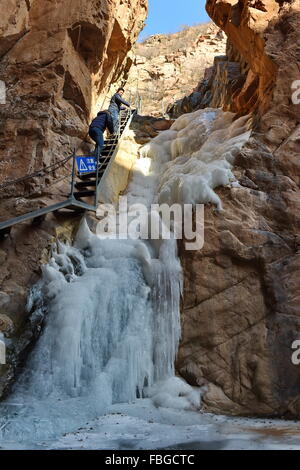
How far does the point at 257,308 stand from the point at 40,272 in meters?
3.50

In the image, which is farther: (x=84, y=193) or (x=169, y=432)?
(x=84, y=193)

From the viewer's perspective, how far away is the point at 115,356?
651cm

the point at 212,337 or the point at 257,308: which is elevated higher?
the point at 257,308

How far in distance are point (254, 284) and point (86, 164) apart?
4056 millimetres

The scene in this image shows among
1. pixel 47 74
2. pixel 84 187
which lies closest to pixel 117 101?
pixel 47 74

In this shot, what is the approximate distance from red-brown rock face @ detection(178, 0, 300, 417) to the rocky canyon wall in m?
2.59

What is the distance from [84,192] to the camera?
8.43 m

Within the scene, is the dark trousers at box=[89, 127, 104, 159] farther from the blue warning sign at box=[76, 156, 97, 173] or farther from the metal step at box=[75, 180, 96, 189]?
the metal step at box=[75, 180, 96, 189]

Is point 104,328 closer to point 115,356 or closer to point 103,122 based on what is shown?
point 115,356

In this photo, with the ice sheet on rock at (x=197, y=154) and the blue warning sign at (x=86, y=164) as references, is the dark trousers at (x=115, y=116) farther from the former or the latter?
the blue warning sign at (x=86, y=164)

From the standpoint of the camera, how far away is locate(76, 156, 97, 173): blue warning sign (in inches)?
350

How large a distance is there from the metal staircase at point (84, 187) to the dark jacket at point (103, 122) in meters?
0.41

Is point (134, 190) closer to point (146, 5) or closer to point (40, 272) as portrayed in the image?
point (40, 272)
